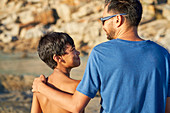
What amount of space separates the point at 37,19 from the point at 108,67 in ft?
58.8

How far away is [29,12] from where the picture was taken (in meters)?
19.3

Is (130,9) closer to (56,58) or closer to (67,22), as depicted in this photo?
(56,58)

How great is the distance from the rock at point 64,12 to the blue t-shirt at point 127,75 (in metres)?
17.2

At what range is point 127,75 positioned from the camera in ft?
4.36

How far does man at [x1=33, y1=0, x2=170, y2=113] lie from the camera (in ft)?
4.39

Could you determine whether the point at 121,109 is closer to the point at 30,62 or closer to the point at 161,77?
the point at 161,77

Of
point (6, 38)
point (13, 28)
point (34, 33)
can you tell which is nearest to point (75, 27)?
point (34, 33)

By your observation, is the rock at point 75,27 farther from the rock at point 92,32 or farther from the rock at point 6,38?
the rock at point 6,38

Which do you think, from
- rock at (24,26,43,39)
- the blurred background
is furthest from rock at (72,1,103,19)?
rock at (24,26,43,39)

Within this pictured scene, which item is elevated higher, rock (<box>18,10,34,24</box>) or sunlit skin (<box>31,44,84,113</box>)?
sunlit skin (<box>31,44,84,113</box>)

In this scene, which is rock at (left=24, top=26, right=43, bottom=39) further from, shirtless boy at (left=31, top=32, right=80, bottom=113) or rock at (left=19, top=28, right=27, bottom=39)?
shirtless boy at (left=31, top=32, right=80, bottom=113)

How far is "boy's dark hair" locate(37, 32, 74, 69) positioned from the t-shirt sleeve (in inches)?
18.5

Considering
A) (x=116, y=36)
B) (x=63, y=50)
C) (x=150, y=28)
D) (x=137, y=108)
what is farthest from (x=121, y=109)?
(x=150, y=28)

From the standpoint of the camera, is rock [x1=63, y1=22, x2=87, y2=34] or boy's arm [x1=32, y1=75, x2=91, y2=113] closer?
boy's arm [x1=32, y1=75, x2=91, y2=113]
